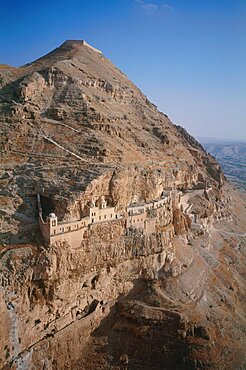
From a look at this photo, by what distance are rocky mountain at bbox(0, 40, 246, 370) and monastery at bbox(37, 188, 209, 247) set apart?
13cm

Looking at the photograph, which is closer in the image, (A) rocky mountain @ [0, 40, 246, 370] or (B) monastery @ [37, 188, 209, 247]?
(A) rocky mountain @ [0, 40, 246, 370]

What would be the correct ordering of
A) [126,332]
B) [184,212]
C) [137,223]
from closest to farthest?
[126,332] → [137,223] → [184,212]

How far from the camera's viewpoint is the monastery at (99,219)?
3506 cm

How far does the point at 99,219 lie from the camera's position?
3938cm

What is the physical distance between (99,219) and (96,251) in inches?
136

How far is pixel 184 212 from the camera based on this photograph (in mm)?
57031

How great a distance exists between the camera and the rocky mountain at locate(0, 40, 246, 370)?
112ft

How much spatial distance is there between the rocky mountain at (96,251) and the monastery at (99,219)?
0.13 meters

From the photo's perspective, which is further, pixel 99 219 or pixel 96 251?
pixel 99 219

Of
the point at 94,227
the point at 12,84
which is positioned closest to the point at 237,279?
the point at 94,227

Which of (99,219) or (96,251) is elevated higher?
(99,219)

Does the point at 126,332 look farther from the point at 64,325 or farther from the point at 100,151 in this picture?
the point at 100,151

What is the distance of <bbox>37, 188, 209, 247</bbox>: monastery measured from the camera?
3506cm

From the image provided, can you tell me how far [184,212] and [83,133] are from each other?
2132cm
